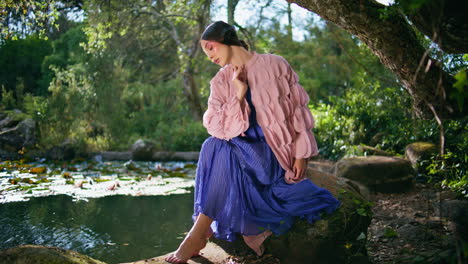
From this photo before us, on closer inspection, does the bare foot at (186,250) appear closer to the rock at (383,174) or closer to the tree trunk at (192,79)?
the rock at (383,174)

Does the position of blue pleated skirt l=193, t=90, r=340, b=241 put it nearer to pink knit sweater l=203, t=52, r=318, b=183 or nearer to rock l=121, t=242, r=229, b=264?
pink knit sweater l=203, t=52, r=318, b=183

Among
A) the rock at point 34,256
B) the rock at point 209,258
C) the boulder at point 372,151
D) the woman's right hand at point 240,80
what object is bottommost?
the rock at point 209,258

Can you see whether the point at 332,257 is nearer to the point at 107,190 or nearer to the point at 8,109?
the point at 107,190

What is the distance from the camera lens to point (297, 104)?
8.56 ft

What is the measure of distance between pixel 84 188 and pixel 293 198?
10.8ft

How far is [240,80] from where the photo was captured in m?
2.66

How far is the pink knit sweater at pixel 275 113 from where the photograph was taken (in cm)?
254

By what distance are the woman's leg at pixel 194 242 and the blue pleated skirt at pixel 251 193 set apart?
2.6 inches

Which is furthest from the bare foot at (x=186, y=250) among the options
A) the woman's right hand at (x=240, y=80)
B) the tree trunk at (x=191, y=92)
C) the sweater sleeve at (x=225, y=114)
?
the tree trunk at (x=191, y=92)

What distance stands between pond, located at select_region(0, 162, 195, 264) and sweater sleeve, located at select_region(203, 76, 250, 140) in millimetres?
1138

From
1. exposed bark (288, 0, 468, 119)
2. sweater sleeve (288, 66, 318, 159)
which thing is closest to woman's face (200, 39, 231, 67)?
sweater sleeve (288, 66, 318, 159)

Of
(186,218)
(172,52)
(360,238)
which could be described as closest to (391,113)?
(186,218)

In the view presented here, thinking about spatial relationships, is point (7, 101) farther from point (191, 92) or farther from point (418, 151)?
point (418, 151)

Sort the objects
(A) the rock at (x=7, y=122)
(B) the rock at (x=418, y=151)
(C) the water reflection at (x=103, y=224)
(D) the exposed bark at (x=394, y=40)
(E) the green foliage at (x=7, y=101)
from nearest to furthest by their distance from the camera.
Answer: (D) the exposed bark at (x=394, y=40) < (C) the water reflection at (x=103, y=224) < (B) the rock at (x=418, y=151) < (A) the rock at (x=7, y=122) < (E) the green foliage at (x=7, y=101)
